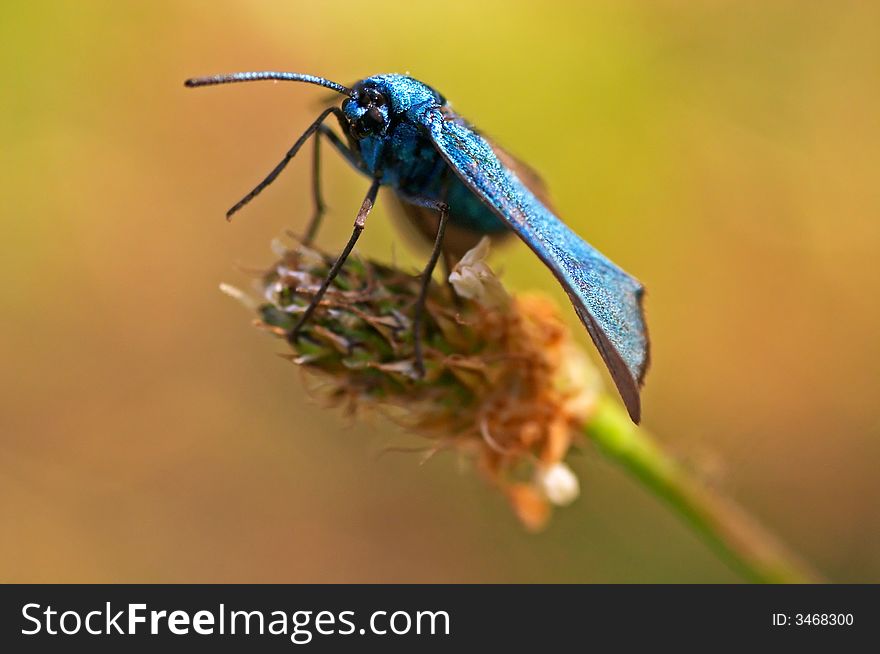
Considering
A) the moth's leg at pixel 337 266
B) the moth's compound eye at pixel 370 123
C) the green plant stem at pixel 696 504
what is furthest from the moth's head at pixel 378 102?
the green plant stem at pixel 696 504

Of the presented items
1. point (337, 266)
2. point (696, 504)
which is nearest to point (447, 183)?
point (337, 266)

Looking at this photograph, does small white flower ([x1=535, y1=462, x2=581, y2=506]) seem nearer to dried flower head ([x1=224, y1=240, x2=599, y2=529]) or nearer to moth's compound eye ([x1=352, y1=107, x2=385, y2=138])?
dried flower head ([x1=224, y1=240, x2=599, y2=529])

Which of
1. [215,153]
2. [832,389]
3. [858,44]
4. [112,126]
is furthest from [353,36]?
[832,389]

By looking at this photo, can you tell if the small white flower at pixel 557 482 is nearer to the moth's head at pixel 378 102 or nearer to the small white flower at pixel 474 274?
the small white flower at pixel 474 274

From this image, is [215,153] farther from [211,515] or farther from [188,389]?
[211,515]

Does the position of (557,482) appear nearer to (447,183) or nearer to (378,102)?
(447,183)
